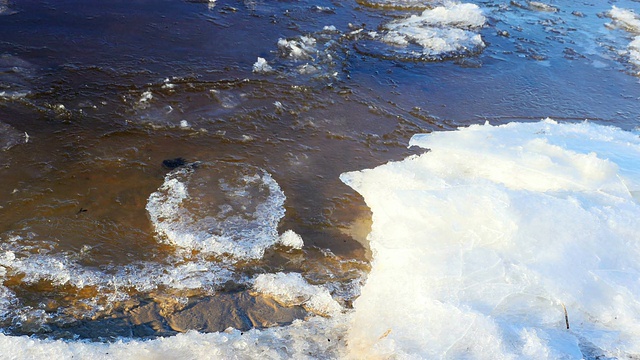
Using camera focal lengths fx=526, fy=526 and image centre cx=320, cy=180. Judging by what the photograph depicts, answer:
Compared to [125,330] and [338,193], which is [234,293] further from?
[338,193]

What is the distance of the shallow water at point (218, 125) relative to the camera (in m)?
3.52

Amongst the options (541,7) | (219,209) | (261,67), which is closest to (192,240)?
(219,209)

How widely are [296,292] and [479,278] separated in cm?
126

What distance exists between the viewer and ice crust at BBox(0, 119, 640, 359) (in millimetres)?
3176

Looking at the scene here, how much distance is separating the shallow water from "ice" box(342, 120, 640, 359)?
1.09 feet

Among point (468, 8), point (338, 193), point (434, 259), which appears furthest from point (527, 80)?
point (434, 259)

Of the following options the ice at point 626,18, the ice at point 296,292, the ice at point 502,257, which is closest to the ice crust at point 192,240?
the ice at point 296,292

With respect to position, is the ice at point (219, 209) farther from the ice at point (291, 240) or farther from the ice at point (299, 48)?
the ice at point (299, 48)

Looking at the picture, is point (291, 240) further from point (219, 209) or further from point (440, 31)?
point (440, 31)

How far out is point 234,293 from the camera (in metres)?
3.55

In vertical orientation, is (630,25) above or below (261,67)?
above

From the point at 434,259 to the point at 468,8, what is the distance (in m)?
6.28

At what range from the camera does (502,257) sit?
12.3ft

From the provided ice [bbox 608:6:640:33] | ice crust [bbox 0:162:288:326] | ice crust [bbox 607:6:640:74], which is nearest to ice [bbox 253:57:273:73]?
ice crust [bbox 0:162:288:326]
